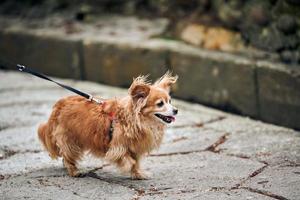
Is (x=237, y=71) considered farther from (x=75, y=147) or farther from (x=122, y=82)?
(x=75, y=147)

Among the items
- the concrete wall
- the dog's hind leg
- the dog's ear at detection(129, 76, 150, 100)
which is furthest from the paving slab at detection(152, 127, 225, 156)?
the dog's ear at detection(129, 76, 150, 100)

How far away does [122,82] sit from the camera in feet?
26.1

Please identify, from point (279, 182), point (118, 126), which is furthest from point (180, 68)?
point (279, 182)

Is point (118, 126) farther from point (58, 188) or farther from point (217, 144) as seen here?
point (217, 144)

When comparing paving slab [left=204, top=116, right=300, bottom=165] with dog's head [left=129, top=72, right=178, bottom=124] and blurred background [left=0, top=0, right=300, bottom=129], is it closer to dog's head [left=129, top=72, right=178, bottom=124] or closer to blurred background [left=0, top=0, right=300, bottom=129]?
blurred background [left=0, top=0, right=300, bottom=129]

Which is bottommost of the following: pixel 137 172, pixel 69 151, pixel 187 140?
pixel 187 140

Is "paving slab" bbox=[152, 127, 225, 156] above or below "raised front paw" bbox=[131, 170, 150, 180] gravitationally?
below

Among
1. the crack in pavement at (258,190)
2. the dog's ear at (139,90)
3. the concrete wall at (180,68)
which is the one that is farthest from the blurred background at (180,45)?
the dog's ear at (139,90)

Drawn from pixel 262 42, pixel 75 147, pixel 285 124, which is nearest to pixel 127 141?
pixel 75 147

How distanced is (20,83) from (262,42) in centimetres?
320

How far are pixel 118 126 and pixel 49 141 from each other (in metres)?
0.66

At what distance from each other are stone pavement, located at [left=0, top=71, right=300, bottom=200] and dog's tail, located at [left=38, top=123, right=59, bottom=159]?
0.16 meters

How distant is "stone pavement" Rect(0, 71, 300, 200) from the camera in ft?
15.3

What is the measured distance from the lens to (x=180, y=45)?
7.43 m
